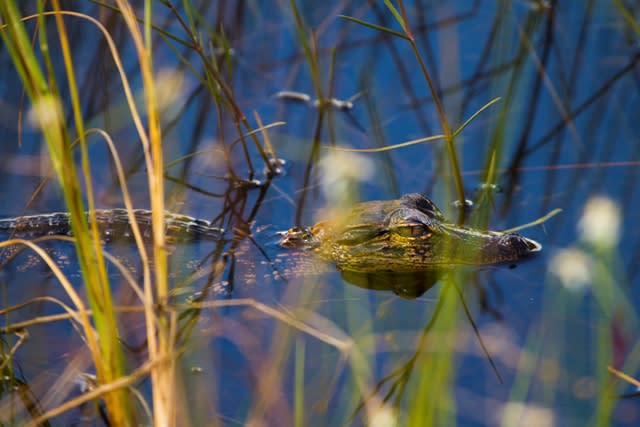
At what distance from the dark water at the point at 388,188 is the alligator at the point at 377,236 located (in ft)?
0.35

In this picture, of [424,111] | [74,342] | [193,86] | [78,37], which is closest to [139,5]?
[78,37]

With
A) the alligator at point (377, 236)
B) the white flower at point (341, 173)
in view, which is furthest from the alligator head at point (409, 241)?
the white flower at point (341, 173)

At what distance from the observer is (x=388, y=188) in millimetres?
4113

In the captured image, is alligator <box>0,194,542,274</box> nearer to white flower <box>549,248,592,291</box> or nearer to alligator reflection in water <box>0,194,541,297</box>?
alligator reflection in water <box>0,194,541,297</box>

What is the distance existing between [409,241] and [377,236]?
0.15m

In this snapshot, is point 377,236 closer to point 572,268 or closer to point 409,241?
point 409,241

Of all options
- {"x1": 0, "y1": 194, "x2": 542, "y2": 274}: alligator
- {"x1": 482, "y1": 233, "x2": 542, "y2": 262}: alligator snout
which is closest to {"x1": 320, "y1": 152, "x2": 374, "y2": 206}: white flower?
{"x1": 0, "y1": 194, "x2": 542, "y2": 274}: alligator

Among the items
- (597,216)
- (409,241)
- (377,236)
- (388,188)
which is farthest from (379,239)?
(597,216)

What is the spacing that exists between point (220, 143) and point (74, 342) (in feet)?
5.62

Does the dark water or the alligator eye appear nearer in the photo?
the dark water

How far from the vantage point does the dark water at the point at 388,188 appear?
9.16 feet

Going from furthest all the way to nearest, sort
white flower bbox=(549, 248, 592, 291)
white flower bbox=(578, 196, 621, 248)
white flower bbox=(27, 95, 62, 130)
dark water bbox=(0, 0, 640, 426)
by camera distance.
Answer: white flower bbox=(549, 248, 592, 291) < white flower bbox=(578, 196, 621, 248) < dark water bbox=(0, 0, 640, 426) < white flower bbox=(27, 95, 62, 130)

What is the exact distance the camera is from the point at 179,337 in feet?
10.1

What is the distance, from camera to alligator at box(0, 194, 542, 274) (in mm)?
3549
